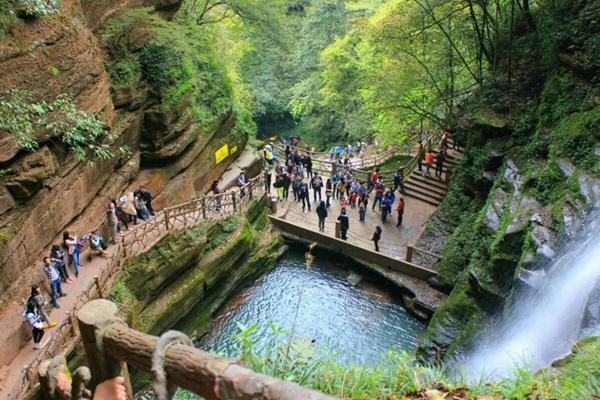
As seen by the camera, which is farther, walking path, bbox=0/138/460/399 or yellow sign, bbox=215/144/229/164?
yellow sign, bbox=215/144/229/164

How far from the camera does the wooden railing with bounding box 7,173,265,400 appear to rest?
29.2 ft

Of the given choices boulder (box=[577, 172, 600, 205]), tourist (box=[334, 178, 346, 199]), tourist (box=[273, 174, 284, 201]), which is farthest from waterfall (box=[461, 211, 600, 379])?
tourist (box=[273, 174, 284, 201])

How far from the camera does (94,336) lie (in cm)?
314

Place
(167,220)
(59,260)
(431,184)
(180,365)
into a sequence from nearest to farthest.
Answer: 1. (180,365)
2. (59,260)
3. (167,220)
4. (431,184)

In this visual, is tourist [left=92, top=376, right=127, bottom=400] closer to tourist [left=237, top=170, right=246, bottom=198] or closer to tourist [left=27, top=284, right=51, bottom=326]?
tourist [left=27, top=284, right=51, bottom=326]

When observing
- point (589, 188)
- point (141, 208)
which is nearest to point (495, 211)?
point (589, 188)

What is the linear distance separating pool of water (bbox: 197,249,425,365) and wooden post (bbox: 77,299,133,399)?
34.1ft

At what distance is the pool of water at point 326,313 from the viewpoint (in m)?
14.1

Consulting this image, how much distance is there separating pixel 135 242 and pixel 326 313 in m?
6.49

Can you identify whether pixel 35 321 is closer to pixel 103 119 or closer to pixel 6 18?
pixel 103 119

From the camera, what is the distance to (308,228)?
61.6ft

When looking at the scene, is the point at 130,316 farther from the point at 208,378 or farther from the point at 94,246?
the point at 208,378

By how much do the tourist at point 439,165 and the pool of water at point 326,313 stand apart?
627 centimetres

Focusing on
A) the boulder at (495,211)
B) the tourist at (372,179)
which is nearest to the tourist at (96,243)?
the boulder at (495,211)
